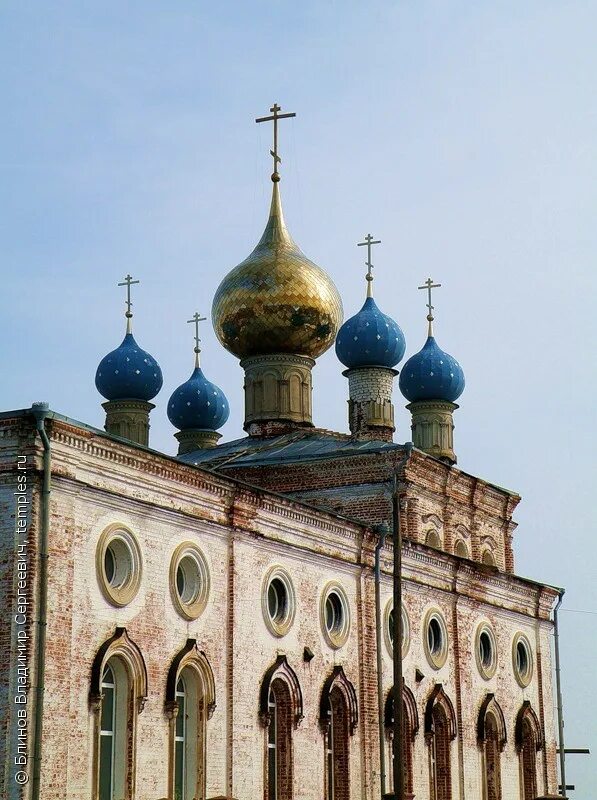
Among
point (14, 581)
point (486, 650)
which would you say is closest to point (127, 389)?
point (486, 650)

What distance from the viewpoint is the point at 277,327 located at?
30891 millimetres

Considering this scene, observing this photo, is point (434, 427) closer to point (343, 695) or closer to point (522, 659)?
point (522, 659)

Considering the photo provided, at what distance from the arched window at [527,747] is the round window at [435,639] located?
12.1 feet

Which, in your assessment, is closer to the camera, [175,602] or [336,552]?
[175,602]

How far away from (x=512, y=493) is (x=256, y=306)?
7948 mm

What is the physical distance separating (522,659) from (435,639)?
13.6 feet

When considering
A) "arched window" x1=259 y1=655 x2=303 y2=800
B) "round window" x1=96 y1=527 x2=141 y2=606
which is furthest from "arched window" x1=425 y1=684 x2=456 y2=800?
"round window" x1=96 y1=527 x2=141 y2=606

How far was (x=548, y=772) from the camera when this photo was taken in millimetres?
29516

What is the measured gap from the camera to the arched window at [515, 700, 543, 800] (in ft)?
94.1

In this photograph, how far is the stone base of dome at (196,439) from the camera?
36959 mm

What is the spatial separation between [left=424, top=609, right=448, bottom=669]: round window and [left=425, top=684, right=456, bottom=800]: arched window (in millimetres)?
463

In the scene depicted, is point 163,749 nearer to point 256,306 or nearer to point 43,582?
point 43,582

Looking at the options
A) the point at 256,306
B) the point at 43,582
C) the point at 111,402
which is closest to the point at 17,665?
the point at 43,582

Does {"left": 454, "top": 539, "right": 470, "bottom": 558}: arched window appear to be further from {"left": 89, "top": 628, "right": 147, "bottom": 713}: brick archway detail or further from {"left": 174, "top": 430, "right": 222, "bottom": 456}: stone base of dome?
{"left": 89, "top": 628, "right": 147, "bottom": 713}: brick archway detail
